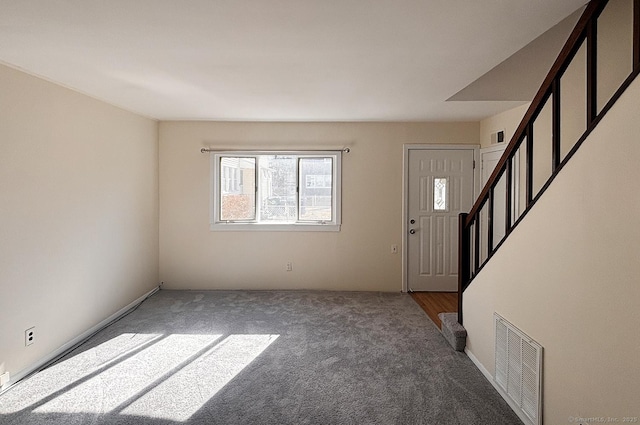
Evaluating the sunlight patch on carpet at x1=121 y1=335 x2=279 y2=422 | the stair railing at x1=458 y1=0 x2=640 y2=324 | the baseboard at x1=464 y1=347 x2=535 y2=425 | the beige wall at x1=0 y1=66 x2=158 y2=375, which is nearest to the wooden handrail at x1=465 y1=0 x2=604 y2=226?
the stair railing at x1=458 y1=0 x2=640 y2=324

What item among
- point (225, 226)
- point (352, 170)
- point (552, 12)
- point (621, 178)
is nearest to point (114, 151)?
point (225, 226)

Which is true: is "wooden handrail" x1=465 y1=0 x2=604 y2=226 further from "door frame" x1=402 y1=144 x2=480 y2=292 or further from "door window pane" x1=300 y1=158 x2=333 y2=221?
"door window pane" x1=300 y1=158 x2=333 y2=221

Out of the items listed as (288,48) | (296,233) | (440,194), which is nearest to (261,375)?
(288,48)

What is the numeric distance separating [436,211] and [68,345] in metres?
4.31

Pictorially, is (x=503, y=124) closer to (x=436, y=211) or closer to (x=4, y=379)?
(x=436, y=211)

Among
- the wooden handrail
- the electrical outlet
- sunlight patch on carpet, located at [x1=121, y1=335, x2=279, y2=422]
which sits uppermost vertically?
the wooden handrail

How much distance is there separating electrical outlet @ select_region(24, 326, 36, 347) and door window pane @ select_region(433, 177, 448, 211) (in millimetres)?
4425

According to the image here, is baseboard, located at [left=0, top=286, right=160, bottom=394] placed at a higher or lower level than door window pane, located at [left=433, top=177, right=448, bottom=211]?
lower

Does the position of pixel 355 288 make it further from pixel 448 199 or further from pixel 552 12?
pixel 552 12

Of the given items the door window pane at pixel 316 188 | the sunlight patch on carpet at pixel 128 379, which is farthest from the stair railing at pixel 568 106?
the sunlight patch on carpet at pixel 128 379

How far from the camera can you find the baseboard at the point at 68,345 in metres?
2.76

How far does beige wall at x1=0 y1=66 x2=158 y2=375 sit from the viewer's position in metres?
2.72

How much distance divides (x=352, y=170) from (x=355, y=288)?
158cm

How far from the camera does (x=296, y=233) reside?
17.0ft
